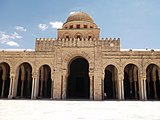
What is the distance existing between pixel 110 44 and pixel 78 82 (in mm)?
6601

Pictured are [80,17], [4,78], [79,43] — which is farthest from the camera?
[80,17]

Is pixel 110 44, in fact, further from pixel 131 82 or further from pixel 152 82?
pixel 152 82

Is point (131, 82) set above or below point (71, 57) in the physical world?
below

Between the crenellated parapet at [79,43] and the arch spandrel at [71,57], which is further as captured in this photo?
the crenellated parapet at [79,43]

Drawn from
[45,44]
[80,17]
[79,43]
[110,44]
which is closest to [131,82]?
[110,44]

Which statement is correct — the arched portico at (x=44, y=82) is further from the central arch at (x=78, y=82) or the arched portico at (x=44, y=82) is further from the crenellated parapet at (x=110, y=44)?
the crenellated parapet at (x=110, y=44)

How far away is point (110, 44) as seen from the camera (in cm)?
1883

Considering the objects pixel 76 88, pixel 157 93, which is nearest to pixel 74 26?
pixel 76 88

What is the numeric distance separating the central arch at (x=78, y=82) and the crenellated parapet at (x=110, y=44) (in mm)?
4411

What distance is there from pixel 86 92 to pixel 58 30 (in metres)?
8.73

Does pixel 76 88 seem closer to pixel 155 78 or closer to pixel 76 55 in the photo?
pixel 76 55

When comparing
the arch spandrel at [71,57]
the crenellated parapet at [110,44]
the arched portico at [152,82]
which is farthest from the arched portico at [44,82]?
the arched portico at [152,82]

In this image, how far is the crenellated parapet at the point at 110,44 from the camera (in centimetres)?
1865
